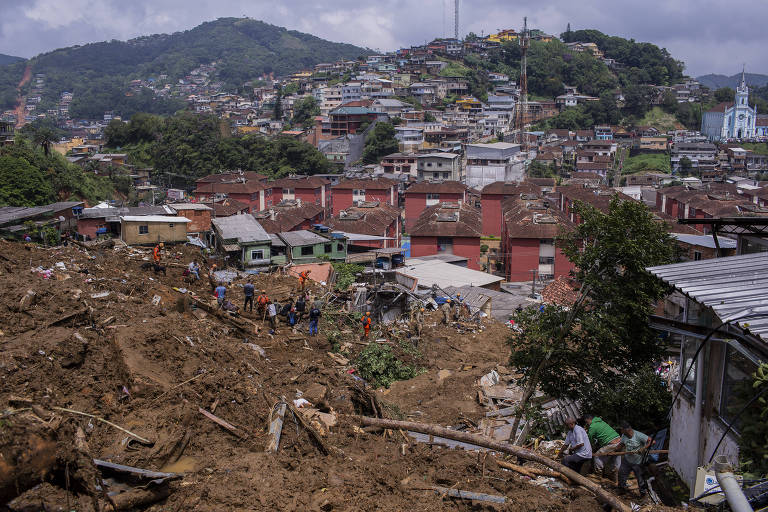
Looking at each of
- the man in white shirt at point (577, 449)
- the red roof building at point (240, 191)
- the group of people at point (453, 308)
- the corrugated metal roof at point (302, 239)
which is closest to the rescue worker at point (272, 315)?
the group of people at point (453, 308)

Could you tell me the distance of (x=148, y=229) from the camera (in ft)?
75.4

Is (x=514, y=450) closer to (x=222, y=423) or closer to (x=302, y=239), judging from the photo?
(x=222, y=423)

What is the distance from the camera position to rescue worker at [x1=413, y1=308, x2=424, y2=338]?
1756 centimetres

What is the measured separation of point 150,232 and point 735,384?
21030mm

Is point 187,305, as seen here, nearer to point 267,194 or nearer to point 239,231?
point 239,231

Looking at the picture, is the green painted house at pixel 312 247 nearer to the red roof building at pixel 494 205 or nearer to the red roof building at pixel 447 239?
the red roof building at pixel 447 239

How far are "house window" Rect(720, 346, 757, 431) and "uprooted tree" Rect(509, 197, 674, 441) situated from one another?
2233 millimetres

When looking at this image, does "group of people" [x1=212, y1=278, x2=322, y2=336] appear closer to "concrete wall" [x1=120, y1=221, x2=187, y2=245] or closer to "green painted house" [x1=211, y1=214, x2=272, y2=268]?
"green painted house" [x1=211, y1=214, x2=272, y2=268]

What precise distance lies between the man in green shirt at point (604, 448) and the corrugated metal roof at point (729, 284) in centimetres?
202

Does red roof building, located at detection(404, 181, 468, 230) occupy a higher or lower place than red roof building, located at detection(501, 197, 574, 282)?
higher

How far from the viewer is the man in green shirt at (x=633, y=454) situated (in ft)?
23.3

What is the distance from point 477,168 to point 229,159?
84.7 ft

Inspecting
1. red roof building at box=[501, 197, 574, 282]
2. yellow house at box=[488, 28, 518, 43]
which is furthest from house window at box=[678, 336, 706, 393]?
yellow house at box=[488, 28, 518, 43]

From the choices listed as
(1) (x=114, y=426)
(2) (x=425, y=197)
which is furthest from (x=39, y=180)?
(1) (x=114, y=426)
